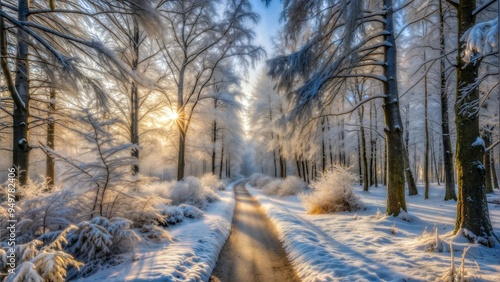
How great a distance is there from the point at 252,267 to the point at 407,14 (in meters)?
13.4

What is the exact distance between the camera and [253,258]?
5129mm

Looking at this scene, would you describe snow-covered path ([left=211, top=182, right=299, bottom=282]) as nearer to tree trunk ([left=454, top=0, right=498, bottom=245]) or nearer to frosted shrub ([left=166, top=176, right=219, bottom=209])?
frosted shrub ([left=166, top=176, right=219, bottom=209])

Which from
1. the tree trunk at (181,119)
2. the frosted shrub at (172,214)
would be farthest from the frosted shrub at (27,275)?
the tree trunk at (181,119)

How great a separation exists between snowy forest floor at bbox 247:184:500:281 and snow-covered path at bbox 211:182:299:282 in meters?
0.26

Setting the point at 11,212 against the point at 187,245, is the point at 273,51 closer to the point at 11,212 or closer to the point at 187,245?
the point at 187,245

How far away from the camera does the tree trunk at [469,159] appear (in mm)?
4656

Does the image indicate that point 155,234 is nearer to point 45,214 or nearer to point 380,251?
point 45,214

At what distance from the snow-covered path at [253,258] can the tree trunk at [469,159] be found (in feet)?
12.0

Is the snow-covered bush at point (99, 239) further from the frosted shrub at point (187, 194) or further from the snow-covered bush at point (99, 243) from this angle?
the frosted shrub at point (187, 194)

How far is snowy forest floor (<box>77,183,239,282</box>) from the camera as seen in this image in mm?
3572

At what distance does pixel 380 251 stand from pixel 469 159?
99.6 inches

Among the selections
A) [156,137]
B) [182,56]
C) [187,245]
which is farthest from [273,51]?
[187,245]

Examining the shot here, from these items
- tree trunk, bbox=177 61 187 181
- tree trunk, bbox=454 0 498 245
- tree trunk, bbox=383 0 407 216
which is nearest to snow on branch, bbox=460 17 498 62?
tree trunk, bbox=454 0 498 245

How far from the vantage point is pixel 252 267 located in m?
4.68
